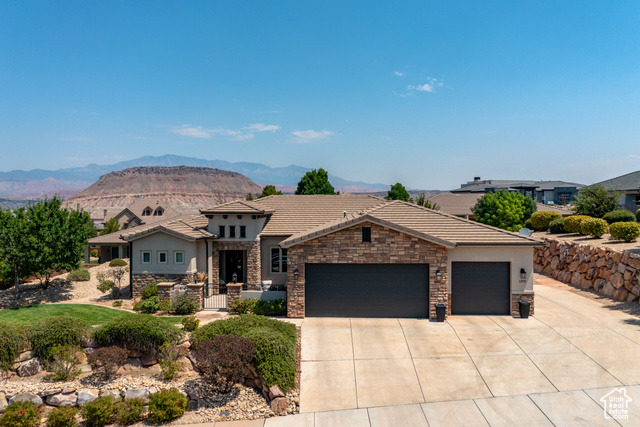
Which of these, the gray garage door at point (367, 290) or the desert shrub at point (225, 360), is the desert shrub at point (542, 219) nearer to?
the gray garage door at point (367, 290)

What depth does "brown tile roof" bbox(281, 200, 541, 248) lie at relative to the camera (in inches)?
689

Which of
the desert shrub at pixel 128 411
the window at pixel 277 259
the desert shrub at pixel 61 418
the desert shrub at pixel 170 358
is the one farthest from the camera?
the window at pixel 277 259

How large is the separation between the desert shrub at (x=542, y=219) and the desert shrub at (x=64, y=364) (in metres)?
31.4

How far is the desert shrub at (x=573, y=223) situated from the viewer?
26.7 meters

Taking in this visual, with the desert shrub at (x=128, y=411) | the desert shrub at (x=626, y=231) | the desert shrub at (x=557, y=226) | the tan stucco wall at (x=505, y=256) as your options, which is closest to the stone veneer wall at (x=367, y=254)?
the tan stucco wall at (x=505, y=256)

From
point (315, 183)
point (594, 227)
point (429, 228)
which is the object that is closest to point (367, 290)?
point (429, 228)

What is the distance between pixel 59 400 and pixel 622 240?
90.4 feet

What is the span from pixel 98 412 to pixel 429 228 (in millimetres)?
14561

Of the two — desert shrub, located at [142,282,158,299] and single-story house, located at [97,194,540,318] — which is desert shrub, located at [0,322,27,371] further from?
single-story house, located at [97,194,540,318]

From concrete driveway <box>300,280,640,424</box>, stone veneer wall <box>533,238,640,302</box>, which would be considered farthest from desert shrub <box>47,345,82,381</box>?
stone veneer wall <box>533,238,640,302</box>

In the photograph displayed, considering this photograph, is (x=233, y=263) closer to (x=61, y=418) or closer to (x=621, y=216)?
(x=61, y=418)

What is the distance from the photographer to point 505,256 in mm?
18047

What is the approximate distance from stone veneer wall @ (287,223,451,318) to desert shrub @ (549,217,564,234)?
1617 centimetres

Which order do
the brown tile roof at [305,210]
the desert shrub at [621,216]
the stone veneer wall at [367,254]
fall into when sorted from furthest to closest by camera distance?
the desert shrub at [621,216] < the brown tile roof at [305,210] < the stone veneer wall at [367,254]
